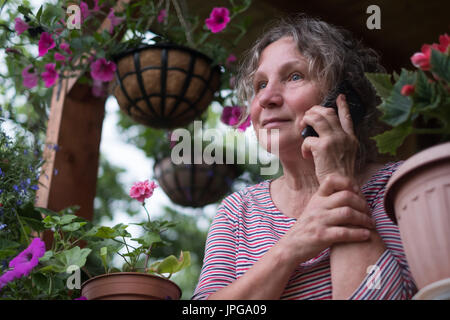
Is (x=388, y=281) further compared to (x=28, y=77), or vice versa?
(x=28, y=77)

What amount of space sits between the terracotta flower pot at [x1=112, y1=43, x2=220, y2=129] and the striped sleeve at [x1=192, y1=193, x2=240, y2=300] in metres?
0.80

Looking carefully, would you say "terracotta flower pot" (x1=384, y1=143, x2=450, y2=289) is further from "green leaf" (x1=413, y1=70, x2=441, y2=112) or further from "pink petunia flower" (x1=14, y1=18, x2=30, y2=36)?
"pink petunia flower" (x1=14, y1=18, x2=30, y2=36)

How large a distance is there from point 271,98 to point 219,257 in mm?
422

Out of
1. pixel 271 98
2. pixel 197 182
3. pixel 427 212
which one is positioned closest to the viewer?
pixel 427 212

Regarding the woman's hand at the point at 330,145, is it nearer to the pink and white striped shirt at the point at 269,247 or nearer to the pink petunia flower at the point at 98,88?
the pink and white striped shirt at the point at 269,247

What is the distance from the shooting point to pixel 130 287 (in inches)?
47.0

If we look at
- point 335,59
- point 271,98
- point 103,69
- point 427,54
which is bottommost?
point 427,54

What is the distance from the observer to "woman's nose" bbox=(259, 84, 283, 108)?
1.44m

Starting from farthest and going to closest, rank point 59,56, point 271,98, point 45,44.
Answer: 1. point 59,56
2. point 45,44
3. point 271,98

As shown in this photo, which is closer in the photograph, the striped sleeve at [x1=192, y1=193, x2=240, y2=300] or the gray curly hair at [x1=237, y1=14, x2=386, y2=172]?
the striped sleeve at [x1=192, y1=193, x2=240, y2=300]

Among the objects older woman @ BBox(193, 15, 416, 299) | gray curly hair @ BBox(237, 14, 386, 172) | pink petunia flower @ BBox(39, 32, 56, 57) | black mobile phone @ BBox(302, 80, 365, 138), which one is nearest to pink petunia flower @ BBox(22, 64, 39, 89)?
pink petunia flower @ BBox(39, 32, 56, 57)

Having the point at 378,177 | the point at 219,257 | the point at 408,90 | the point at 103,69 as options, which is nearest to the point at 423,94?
the point at 408,90

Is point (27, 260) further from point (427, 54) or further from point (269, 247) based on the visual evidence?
point (427, 54)
